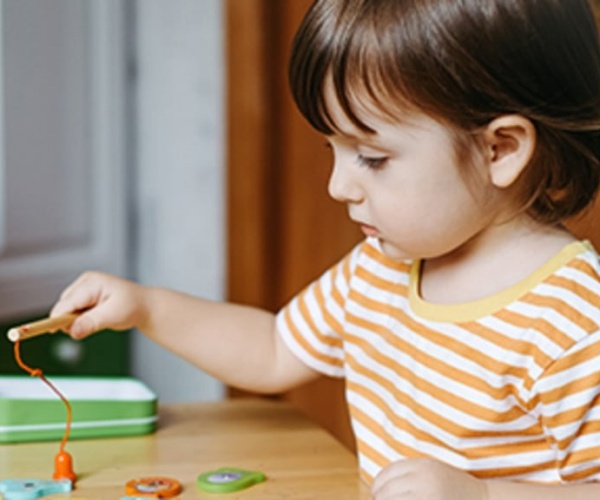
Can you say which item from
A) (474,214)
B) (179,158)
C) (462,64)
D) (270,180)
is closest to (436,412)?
(474,214)

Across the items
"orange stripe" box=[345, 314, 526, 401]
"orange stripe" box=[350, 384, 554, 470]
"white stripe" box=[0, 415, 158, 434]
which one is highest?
"orange stripe" box=[345, 314, 526, 401]

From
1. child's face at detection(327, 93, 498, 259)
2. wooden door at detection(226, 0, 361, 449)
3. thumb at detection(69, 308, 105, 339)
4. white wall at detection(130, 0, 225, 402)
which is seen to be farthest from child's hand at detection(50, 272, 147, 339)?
white wall at detection(130, 0, 225, 402)

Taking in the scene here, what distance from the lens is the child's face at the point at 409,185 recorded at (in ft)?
2.33

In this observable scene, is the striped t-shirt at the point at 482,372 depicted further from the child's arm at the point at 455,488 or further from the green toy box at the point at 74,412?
the green toy box at the point at 74,412

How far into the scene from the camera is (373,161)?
2.39ft

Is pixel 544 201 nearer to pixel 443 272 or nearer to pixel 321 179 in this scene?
pixel 443 272

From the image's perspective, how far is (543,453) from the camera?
72 cm

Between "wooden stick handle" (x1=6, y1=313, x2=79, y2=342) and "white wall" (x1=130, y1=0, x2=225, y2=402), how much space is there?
92 cm

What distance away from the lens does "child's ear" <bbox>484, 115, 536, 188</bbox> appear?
0.71m

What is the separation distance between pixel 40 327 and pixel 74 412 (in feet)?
0.32

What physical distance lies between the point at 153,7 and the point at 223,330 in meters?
1.04

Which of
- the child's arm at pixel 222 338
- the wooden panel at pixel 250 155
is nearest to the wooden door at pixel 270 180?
the wooden panel at pixel 250 155

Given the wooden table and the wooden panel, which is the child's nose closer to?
the wooden table

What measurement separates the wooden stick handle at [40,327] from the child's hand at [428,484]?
27cm
